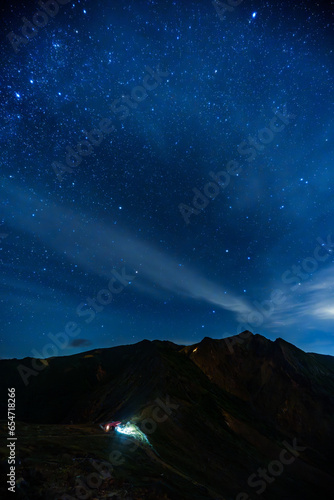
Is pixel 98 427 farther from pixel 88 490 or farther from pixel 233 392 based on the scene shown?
pixel 233 392

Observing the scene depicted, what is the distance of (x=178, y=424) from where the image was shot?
39.2 m

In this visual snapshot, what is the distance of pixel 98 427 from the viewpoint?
26.3m

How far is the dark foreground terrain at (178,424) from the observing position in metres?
14.1

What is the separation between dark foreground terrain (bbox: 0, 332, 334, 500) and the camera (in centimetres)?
1408

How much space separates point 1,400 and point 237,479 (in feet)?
302
